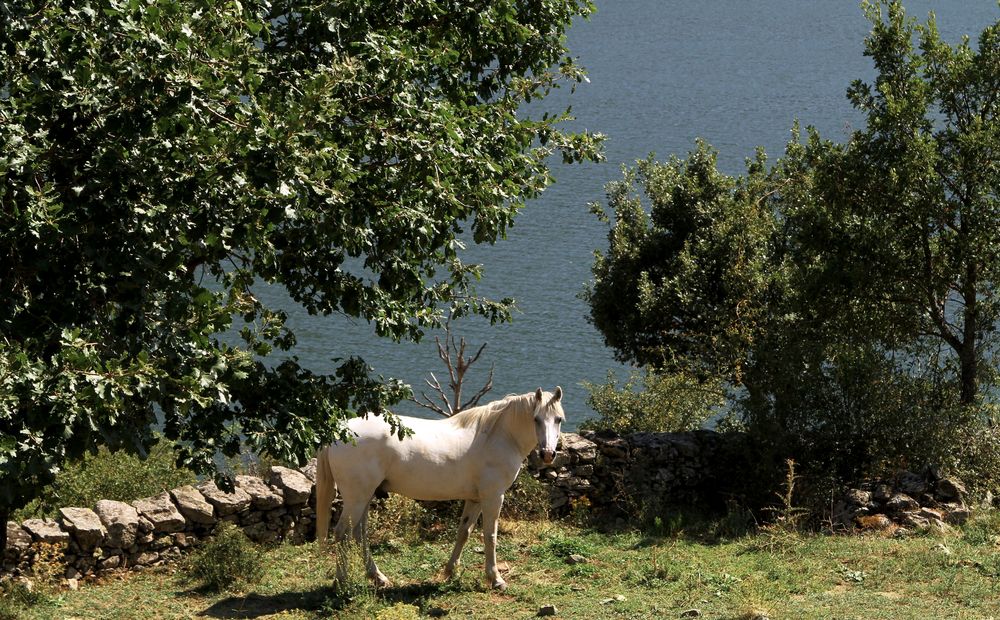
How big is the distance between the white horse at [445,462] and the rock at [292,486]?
1348mm

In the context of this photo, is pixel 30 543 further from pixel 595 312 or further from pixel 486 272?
pixel 486 272

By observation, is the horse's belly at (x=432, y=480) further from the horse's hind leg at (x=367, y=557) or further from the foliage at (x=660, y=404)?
the foliage at (x=660, y=404)

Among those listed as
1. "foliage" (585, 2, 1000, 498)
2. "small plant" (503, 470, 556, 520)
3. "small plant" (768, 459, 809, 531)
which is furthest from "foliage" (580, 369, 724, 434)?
"small plant" (503, 470, 556, 520)

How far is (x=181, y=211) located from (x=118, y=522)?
5.23 meters

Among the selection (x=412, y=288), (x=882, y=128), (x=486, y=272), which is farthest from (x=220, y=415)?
(x=486, y=272)

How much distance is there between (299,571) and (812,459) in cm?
732

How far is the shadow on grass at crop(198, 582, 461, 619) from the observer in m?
10.9

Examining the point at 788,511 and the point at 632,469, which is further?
the point at 632,469

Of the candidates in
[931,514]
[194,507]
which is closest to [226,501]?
[194,507]

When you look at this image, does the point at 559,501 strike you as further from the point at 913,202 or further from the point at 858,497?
the point at 913,202

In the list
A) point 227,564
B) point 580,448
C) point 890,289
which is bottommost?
point 227,564

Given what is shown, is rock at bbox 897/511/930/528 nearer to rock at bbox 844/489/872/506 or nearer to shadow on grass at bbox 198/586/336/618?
rock at bbox 844/489/872/506

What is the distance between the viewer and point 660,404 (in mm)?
21156

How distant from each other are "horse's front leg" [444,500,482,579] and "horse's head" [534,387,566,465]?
1.34m
